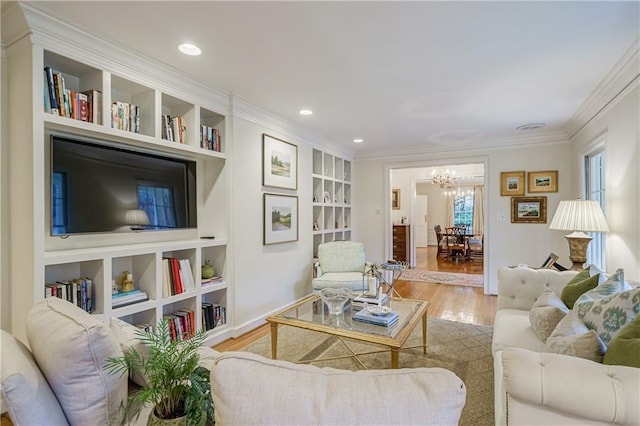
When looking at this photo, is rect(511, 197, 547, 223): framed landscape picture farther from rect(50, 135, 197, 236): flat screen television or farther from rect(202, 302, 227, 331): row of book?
rect(50, 135, 197, 236): flat screen television

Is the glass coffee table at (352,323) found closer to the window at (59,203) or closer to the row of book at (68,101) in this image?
the window at (59,203)

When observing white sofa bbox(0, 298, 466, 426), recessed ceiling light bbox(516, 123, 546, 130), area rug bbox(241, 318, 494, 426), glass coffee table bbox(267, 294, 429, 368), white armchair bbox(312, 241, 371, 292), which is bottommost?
area rug bbox(241, 318, 494, 426)

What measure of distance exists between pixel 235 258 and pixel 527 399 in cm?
267

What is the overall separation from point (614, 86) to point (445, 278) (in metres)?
4.09

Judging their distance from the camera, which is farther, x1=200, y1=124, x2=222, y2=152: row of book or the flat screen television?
x1=200, y1=124, x2=222, y2=152: row of book

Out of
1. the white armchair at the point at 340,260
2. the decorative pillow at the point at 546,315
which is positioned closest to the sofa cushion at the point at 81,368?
the decorative pillow at the point at 546,315

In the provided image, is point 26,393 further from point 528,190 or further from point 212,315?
point 528,190

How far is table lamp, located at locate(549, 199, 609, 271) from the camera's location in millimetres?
2852

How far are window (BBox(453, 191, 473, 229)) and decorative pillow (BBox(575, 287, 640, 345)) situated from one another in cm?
973

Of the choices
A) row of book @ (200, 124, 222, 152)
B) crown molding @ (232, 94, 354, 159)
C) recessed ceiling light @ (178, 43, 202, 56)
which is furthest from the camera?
crown molding @ (232, 94, 354, 159)

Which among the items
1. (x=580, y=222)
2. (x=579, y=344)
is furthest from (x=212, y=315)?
(x=580, y=222)

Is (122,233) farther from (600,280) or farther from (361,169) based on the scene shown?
(361,169)

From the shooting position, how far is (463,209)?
10.9 metres

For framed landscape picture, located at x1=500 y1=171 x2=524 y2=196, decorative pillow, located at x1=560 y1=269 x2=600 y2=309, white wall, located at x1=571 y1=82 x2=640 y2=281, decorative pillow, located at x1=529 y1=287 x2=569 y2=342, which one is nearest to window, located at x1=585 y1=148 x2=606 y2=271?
white wall, located at x1=571 y1=82 x2=640 y2=281
